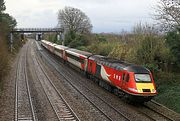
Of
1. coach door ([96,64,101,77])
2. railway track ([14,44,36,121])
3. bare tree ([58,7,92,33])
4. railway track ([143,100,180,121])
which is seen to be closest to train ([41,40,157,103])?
coach door ([96,64,101,77])

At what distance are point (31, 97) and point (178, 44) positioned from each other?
11921 millimetres

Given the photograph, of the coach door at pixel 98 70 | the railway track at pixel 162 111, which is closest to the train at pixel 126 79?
the coach door at pixel 98 70

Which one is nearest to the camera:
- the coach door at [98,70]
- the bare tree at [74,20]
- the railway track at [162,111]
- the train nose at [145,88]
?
the railway track at [162,111]

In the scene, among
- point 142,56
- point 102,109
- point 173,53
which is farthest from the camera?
point 142,56

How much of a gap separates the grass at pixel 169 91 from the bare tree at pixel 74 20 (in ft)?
189

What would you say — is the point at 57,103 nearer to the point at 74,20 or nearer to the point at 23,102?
the point at 23,102

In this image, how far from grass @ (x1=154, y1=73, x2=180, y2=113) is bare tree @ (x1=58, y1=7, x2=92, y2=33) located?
57.6 metres

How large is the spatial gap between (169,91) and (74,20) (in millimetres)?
65094

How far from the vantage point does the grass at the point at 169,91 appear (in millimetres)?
19945

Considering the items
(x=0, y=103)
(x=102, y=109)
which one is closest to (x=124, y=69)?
(x=102, y=109)

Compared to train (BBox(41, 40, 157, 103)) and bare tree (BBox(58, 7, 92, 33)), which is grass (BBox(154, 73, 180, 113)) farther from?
bare tree (BBox(58, 7, 92, 33))

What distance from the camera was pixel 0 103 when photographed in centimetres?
2030

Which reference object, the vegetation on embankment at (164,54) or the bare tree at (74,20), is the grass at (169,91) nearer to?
the vegetation on embankment at (164,54)

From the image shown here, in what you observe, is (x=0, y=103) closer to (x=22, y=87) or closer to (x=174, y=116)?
(x=22, y=87)
